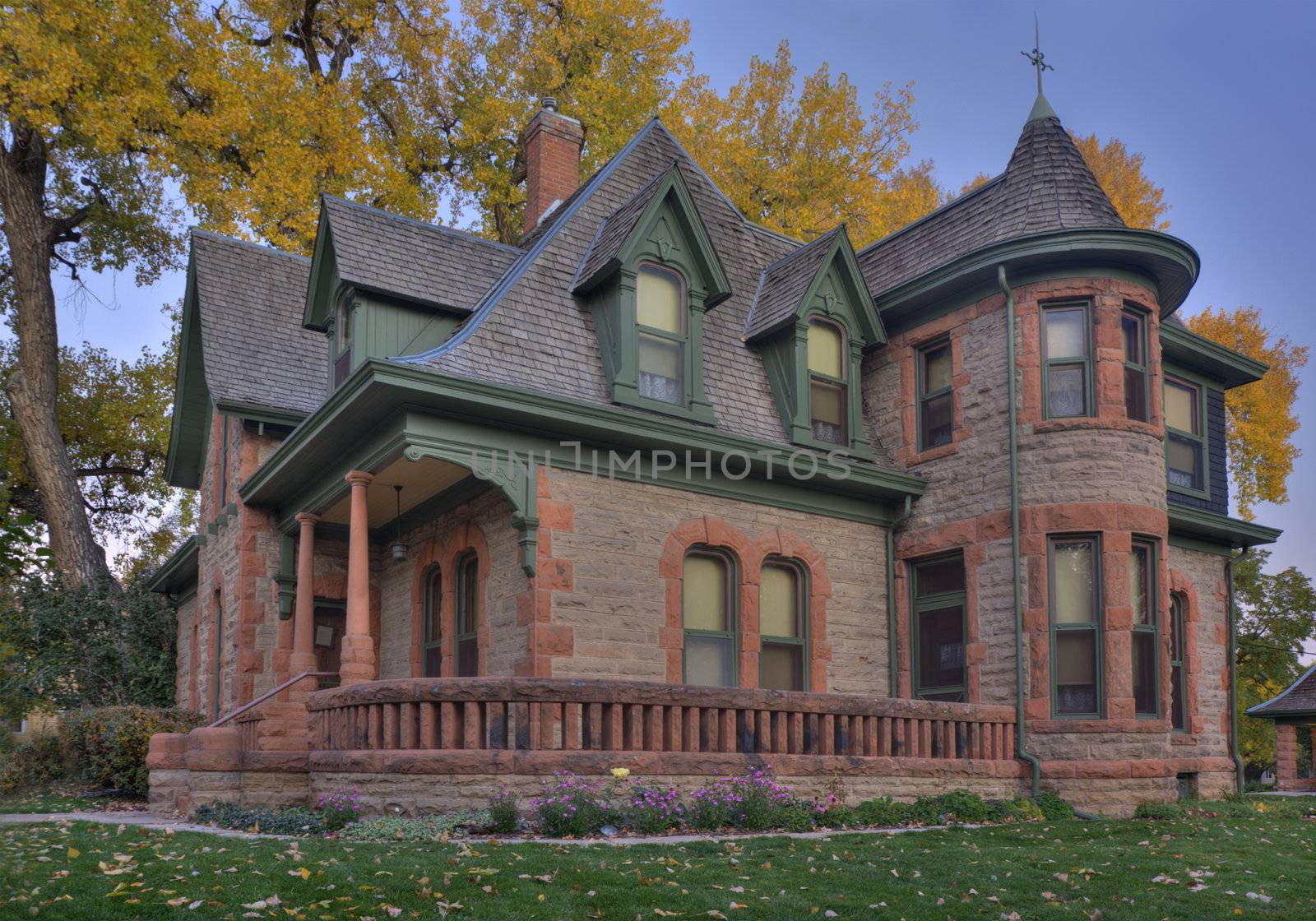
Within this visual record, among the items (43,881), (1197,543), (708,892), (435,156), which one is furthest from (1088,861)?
(435,156)

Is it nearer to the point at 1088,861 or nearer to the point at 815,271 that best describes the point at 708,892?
the point at 1088,861

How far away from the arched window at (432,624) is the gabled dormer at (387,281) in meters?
2.98

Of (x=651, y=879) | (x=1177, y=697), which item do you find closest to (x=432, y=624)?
(x=651, y=879)

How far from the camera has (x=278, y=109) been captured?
26.1m

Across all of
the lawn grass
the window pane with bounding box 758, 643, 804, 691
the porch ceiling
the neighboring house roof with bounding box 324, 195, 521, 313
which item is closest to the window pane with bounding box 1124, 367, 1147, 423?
the window pane with bounding box 758, 643, 804, 691

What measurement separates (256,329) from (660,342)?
7762 mm

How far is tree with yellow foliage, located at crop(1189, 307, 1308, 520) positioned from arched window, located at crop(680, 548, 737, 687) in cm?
1974

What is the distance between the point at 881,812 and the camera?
37.9 ft

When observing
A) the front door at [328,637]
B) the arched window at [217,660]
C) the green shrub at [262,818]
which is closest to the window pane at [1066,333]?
the green shrub at [262,818]

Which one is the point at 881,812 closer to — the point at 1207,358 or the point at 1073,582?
the point at 1073,582

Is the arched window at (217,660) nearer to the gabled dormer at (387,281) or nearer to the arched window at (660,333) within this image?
the gabled dormer at (387,281)

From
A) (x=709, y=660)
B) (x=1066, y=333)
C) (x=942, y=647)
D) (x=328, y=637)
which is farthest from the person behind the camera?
(x=328, y=637)

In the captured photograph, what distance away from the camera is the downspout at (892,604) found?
15555 millimetres

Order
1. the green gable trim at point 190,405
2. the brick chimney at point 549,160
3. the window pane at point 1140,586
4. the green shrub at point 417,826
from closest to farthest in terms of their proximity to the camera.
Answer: the green shrub at point 417,826 → the window pane at point 1140,586 → the brick chimney at point 549,160 → the green gable trim at point 190,405
